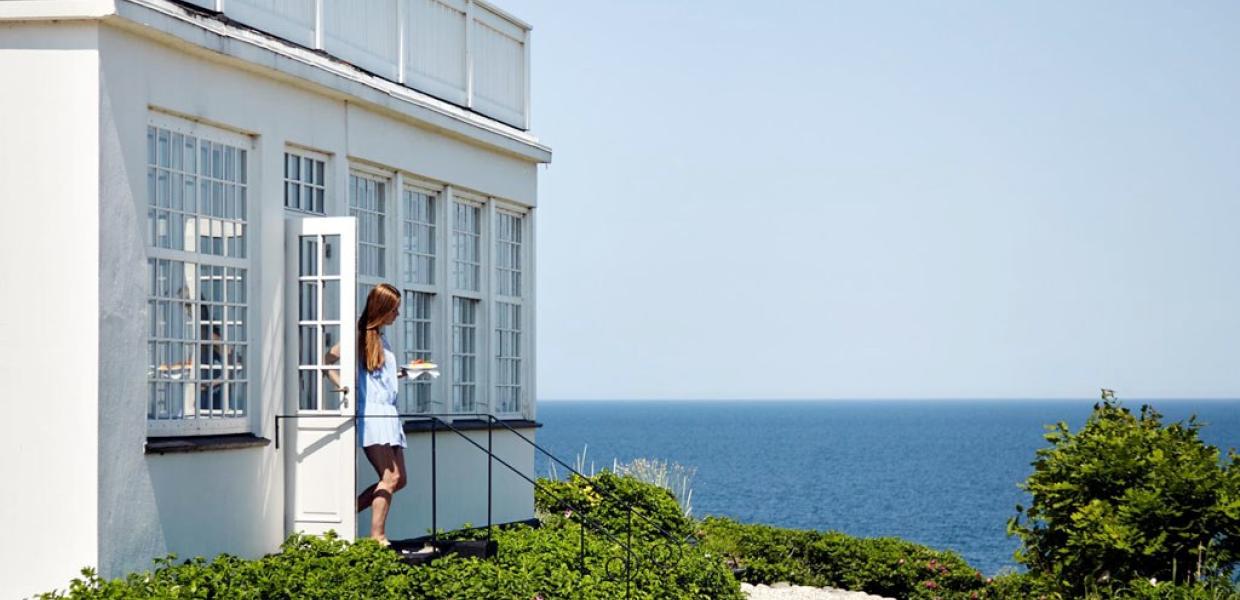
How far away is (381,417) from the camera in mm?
13164

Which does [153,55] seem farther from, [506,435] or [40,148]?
[506,435]

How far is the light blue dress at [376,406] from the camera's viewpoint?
13219 mm

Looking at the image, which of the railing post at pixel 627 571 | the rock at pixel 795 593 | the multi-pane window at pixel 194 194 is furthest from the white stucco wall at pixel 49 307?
the rock at pixel 795 593

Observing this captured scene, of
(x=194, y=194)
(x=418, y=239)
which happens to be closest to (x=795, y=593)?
(x=418, y=239)

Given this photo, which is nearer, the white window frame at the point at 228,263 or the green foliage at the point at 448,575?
the green foliage at the point at 448,575

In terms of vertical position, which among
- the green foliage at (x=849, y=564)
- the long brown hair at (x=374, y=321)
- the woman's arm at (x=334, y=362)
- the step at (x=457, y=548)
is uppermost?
the long brown hair at (x=374, y=321)

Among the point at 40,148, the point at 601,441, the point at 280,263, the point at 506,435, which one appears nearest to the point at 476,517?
the point at 506,435

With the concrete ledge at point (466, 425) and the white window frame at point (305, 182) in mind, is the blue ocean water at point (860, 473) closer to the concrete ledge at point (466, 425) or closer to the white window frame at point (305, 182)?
the concrete ledge at point (466, 425)

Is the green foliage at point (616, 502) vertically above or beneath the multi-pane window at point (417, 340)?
beneath

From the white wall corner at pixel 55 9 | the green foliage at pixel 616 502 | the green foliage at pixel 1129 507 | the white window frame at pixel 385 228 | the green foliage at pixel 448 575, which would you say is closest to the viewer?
the white wall corner at pixel 55 9

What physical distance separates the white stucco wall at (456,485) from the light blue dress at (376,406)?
3.39 feet

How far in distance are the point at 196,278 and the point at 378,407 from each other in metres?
1.93

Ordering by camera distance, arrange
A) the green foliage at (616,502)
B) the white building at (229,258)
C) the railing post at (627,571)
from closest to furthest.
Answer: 1. the white building at (229,258)
2. the railing post at (627,571)
3. the green foliage at (616,502)

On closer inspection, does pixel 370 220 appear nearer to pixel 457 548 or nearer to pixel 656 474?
pixel 457 548
